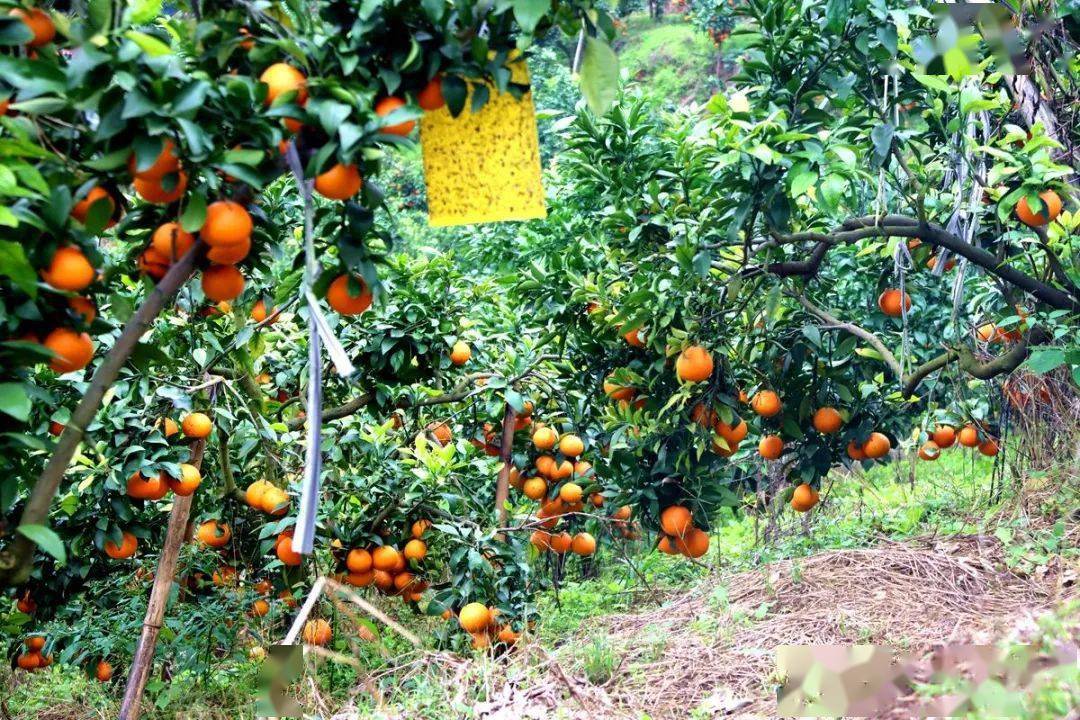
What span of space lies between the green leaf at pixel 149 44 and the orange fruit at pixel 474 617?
7.49 feet

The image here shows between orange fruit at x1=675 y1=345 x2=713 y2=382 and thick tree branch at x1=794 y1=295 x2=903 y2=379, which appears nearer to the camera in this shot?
orange fruit at x1=675 y1=345 x2=713 y2=382

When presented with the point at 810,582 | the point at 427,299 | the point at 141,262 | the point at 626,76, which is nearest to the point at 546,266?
the point at 427,299

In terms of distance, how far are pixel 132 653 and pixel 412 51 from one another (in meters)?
3.12

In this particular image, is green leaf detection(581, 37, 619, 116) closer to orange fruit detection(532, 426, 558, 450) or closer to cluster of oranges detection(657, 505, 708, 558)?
cluster of oranges detection(657, 505, 708, 558)

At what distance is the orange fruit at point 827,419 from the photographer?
4.18m

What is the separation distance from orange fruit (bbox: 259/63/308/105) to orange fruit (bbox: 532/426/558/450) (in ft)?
8.94

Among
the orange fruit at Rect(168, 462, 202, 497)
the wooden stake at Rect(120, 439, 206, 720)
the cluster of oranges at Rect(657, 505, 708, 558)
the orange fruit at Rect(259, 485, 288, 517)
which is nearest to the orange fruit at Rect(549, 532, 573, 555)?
the cluster of oranges at Rect(657, 505, 708, 558)

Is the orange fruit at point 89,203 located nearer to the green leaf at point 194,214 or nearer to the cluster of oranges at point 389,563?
the green leaf at point 194,214

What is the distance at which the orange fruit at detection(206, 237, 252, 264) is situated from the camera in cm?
185

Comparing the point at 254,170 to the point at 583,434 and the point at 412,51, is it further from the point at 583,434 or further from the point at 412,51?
the point at 583,434

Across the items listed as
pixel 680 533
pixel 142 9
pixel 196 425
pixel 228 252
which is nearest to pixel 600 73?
pixel 228 252

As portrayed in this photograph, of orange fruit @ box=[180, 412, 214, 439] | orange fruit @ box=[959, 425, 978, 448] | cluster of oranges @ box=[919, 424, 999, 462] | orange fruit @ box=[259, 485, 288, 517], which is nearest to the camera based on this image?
orange fruit @ box=[180, 412, 214, 439]

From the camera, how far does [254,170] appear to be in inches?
70.1

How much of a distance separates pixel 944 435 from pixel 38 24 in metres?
4.49
